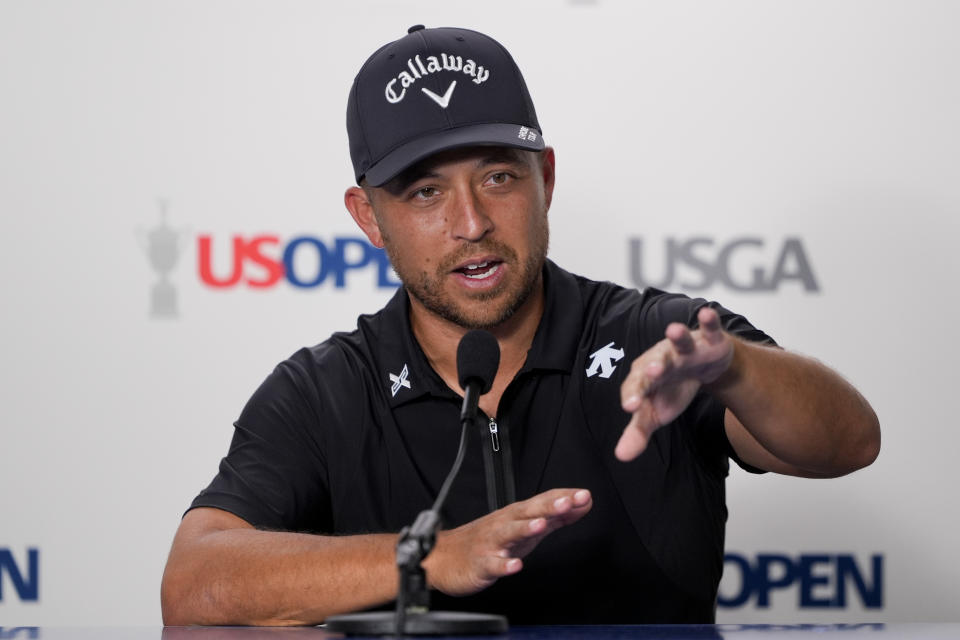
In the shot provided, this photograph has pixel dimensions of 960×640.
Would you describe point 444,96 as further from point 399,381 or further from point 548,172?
point 399,381

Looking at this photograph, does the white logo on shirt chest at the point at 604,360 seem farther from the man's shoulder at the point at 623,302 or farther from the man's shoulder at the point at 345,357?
the man's shoulder at the point at 345,357

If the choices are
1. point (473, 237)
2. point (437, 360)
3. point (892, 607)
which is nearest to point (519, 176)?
point (473, 237)

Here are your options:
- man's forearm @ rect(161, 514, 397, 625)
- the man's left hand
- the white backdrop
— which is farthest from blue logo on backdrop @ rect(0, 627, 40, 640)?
the white backdrop

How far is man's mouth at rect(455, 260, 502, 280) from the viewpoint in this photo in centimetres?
156

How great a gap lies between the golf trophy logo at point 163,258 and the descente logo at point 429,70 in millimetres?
790

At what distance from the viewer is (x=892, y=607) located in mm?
2127

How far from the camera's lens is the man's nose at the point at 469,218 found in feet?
5.02

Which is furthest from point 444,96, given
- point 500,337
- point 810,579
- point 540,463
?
point 810,579

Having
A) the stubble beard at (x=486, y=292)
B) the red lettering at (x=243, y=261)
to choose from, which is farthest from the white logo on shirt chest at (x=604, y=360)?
the red lettering at (x=243, y=261)

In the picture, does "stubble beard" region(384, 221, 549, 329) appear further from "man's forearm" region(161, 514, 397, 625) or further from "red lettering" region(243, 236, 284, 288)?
"red lettering" region(243, 236, 284, 288)

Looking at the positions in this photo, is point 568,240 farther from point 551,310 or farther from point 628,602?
point 628,602

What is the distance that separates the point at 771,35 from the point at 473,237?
3.14ft

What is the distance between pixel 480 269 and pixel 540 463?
274 millimetres

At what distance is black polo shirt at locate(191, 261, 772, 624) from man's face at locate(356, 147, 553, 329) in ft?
0.25
